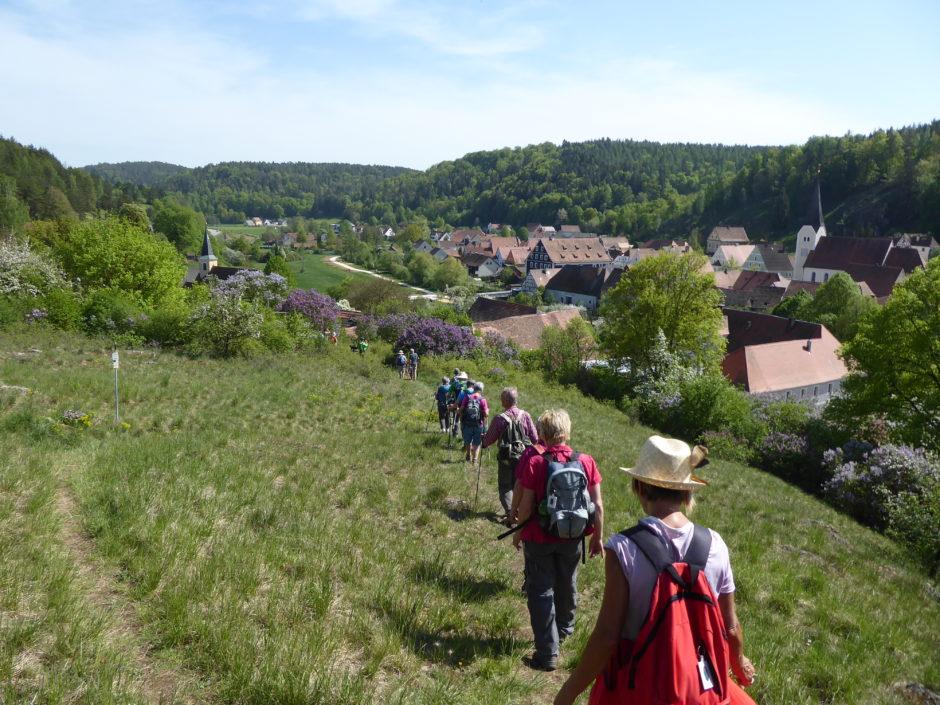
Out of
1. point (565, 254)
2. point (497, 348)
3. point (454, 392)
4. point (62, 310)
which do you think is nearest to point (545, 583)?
point (454, 392)

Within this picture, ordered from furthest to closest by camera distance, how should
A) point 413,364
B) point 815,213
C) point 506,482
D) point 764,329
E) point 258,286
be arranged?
point 815,213, point 764,329, point 258,286, point 413,364, point 506,482

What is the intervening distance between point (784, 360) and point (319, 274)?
81403mm

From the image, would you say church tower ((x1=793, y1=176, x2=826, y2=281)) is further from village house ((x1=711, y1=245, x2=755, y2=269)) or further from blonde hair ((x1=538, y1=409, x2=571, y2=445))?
blonde hair ((x1=538, y1=409, x2=571, y2=445))

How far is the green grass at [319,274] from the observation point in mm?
88938

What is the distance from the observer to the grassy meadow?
3533 millimetres

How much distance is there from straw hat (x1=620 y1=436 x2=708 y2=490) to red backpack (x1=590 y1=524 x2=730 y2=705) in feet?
1.01

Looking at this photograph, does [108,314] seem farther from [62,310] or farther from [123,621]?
[123,621]

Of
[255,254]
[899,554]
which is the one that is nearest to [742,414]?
[899,554]

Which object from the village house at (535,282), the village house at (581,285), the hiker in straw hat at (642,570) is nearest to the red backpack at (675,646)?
the hiker in straw hat at (642,570)

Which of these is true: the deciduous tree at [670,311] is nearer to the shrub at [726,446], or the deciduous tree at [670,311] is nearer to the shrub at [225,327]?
the shrub at [726,446]

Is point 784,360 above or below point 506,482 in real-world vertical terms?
below

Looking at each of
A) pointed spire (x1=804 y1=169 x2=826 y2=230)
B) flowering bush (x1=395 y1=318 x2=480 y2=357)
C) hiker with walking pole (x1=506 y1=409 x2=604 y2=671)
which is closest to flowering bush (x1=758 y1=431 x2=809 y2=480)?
flowering bush (x1=395 y1=318 x2=480 y2=357)

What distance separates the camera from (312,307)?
91.9ft

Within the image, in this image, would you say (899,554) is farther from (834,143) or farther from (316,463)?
(834,143)
